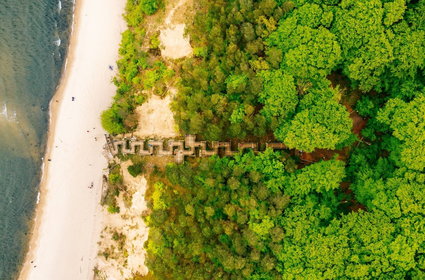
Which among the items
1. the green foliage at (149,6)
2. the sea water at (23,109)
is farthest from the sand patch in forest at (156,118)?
the sea water at (23,109)

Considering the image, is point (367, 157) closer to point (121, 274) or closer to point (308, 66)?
point (308, 66)

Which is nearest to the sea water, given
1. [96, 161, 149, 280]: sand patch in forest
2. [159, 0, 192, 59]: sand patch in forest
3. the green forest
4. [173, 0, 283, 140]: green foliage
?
[96, 161, 149, 280]: sand patch in forest

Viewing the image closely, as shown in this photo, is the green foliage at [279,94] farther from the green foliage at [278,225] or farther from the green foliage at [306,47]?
the green foliage at [278,225]

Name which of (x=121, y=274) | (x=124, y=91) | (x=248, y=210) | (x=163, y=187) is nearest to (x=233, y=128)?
(x=248, y=210)

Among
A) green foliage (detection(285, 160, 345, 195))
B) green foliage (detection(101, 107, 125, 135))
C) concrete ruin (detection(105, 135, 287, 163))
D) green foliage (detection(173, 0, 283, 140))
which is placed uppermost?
green foliage (detection(173, 0, 283, 140))

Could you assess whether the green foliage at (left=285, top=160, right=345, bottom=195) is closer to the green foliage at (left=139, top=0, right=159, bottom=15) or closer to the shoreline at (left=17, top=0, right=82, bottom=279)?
the green foliage at (left=139, top=0, right=159, bottom=15)

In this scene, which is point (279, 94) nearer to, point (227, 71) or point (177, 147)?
point (227, 71)
